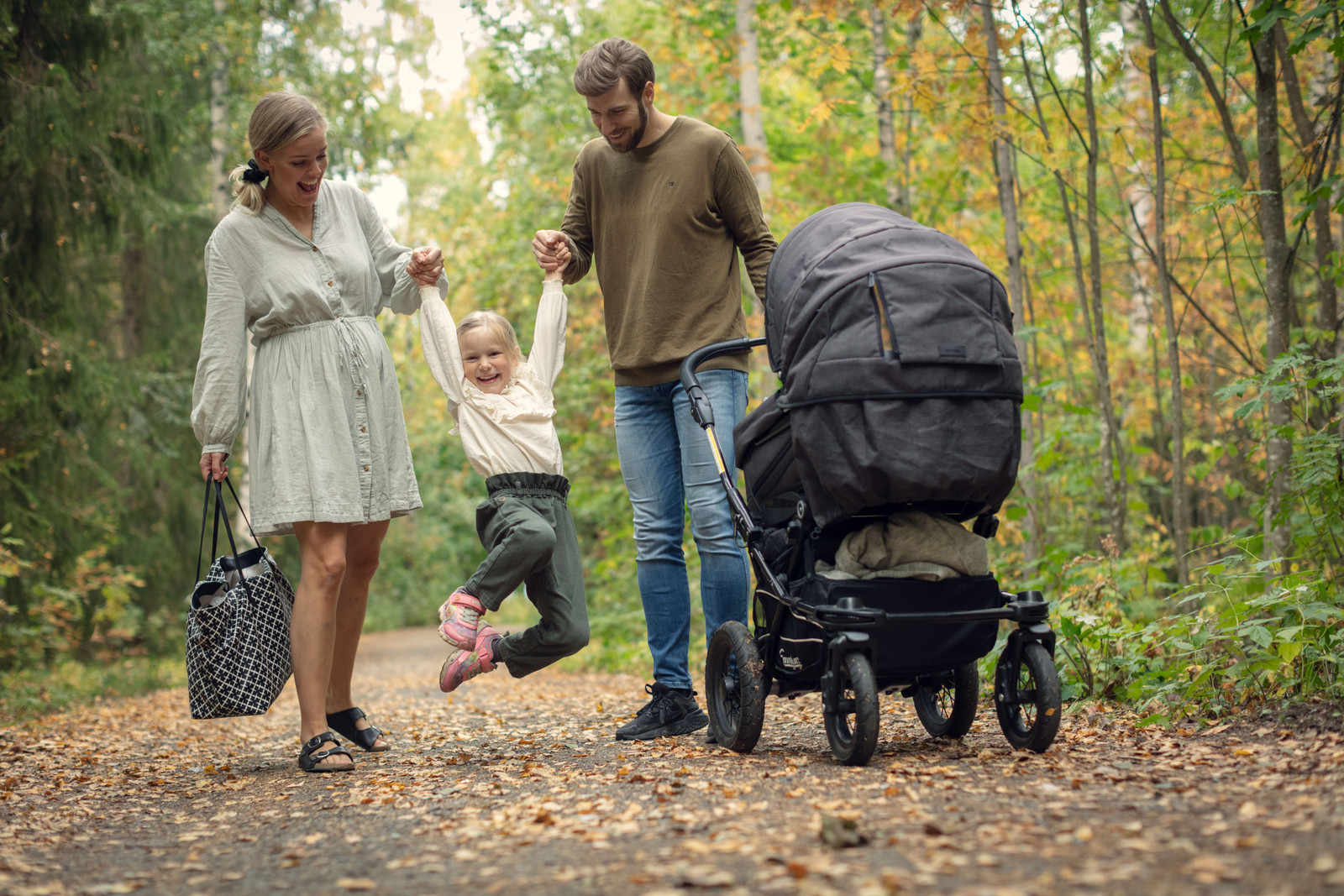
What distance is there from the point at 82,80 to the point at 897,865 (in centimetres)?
787

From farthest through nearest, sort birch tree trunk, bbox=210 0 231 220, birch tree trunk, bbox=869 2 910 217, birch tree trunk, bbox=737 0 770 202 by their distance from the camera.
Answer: birch tree trunk, bbox=210 0 231 220 < birch tree trunk, bbox=737 0 770 202 < birch tree trunk, bbox=869 2 910 217

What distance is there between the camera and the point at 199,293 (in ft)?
40.0

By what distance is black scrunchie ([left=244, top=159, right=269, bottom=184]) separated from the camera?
3.67 metres

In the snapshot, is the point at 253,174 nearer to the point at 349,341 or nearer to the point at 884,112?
the point at 349,341

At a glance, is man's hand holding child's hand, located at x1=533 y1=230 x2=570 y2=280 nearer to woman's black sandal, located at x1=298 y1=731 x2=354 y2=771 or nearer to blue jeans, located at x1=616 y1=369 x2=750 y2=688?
blue jeans, located at x1=616 y1=369 x2=750 y2=688

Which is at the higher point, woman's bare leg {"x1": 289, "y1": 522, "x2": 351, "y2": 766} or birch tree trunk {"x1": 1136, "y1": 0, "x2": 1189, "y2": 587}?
birch tree trunk {"x1": 1136, "y1": 0, "x2": 1189, "y2": 587}

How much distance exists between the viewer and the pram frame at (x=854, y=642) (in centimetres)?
282

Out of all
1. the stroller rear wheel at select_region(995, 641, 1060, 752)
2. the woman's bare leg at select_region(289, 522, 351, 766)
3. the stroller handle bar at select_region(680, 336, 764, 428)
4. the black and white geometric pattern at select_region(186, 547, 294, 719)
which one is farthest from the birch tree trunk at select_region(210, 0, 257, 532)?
the stroller rear wheel at select_region(995, 641, 1060, 752)

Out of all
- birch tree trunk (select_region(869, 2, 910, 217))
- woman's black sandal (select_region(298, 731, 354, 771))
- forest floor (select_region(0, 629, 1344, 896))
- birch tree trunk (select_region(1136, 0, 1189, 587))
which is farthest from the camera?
birch tree trunk (select_region(869, 2, 910, 217))

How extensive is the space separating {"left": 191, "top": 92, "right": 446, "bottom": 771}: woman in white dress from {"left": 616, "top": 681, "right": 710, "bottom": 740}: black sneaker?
39.3 inches

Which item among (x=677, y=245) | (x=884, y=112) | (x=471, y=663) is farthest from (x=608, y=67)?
(x=884, y=112)

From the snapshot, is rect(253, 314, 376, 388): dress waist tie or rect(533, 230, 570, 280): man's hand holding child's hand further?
rect(533, 230, 570, 280): man's hand holding child's hand

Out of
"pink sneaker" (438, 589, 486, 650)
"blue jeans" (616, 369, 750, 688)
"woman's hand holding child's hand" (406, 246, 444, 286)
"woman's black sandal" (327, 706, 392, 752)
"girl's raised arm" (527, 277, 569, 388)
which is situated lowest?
"woman's black sandal" (327, 706, 392, 752)

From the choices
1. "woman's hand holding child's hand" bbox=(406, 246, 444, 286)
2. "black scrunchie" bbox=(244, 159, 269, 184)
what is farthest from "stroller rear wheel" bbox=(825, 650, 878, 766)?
"black scrunchie" bbox=(244, 159, 269, 184)
